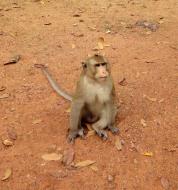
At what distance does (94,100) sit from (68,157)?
2.39 ft

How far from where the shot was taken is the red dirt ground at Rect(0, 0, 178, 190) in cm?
450

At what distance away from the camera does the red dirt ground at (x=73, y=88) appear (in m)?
4.50

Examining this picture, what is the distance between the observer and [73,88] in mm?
6066

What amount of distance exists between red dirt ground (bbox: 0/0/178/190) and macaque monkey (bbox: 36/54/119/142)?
6.8 inches

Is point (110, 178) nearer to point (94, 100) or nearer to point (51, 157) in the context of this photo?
point (51, 157)

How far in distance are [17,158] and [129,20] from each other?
4.72 meters

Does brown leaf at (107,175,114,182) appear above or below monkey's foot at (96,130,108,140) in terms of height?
below

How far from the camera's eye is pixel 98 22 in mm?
8391

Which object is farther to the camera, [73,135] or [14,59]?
[14,59]

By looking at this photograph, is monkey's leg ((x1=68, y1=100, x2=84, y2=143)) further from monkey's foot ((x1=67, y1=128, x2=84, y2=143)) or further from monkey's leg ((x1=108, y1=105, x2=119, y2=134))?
monkey's leg ((x1=108, y1=105, x2=119, y2=134))

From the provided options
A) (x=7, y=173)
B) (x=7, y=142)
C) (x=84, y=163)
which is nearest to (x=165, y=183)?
(x=84, y=163)

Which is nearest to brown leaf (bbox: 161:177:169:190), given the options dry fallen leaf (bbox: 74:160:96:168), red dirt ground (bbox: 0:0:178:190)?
red dirt ground (bbox: 0:0:178:190)

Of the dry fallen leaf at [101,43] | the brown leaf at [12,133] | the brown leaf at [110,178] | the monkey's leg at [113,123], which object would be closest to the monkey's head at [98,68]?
the monkey's leg at [113,123]

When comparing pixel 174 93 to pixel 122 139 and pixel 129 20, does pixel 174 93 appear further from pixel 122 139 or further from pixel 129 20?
pixel 129 20
